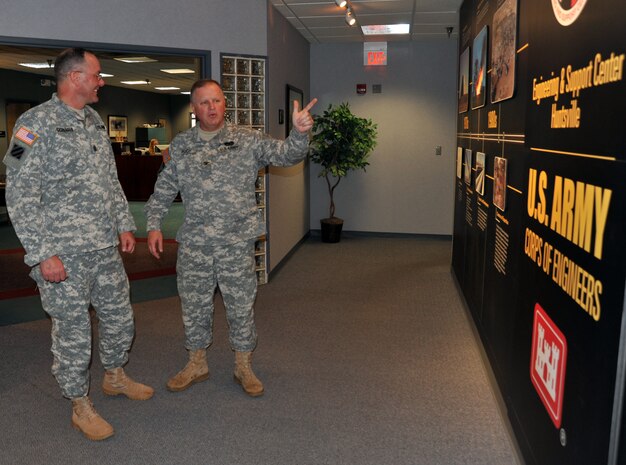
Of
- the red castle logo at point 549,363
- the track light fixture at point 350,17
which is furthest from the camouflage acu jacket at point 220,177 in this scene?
the track light fixture at point 350,17

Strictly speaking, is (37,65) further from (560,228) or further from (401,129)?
(560,228)

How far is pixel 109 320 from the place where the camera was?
2.70 meters

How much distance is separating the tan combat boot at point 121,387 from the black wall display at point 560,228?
1.79 meters

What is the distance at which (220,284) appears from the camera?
9.50 ft

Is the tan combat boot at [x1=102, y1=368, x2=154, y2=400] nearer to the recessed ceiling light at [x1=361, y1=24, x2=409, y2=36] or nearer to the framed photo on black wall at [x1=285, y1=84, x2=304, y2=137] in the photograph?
the framed photo on black wall at [x1=285, y1=84, x2=304, y2=137]

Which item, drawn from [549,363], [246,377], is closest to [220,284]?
[246,377]

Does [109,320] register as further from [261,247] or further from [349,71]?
[349,71]

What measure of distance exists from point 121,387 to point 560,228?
7.25 feet

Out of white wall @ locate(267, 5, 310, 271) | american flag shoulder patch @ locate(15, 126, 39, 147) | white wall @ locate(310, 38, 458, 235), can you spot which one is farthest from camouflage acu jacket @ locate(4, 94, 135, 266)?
white wall @ locate(310, 38, 458, 235)

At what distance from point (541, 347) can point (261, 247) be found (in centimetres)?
335

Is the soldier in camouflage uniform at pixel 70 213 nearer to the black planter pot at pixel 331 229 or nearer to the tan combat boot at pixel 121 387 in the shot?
the tan combat boot at pixel 121 387

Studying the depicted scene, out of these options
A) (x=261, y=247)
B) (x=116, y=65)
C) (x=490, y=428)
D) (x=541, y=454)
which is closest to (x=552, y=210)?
(x=541, y=454)

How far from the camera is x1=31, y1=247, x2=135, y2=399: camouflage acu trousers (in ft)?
8.05

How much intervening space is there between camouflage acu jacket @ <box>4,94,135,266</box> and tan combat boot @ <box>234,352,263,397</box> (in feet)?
2.97
